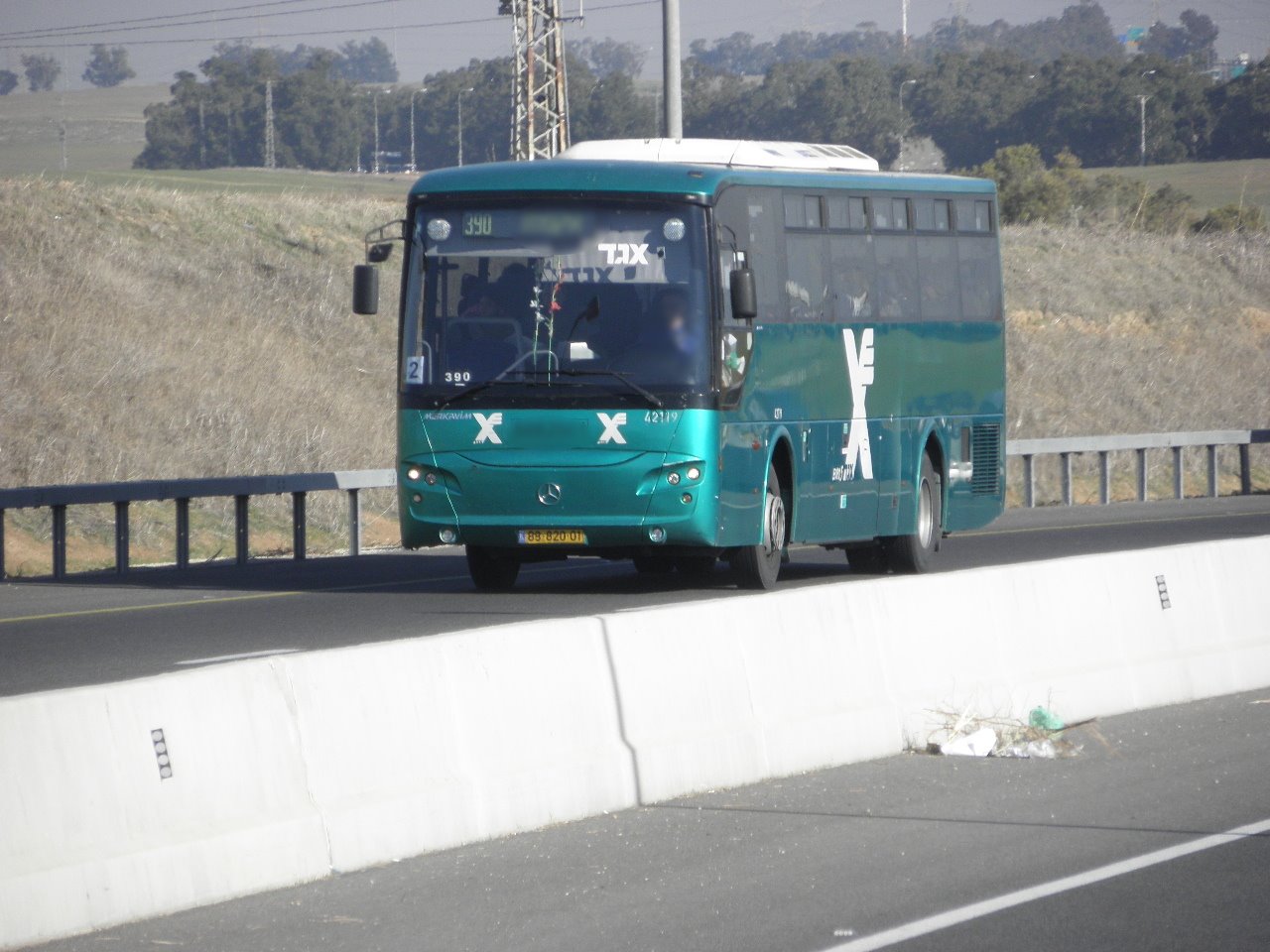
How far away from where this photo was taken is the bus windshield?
1723cm

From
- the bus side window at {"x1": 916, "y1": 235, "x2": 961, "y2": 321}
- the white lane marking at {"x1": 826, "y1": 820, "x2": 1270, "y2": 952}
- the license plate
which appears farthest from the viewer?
the bus side window at {"x1": 916, "y1": 235, "x2": 961, "y2": 321}

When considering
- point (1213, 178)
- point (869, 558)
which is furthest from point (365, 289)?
point (1213, 178)

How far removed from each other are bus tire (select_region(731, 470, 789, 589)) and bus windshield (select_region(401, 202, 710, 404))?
4.82 feet

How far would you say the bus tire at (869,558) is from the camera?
825 inches

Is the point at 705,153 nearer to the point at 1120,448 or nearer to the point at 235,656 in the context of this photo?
the point at 235,656

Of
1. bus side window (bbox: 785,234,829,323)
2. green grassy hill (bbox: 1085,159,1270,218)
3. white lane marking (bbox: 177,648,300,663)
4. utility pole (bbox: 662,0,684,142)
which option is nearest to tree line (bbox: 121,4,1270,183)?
green grassy hill (bbox: 1085,159,1270,218)

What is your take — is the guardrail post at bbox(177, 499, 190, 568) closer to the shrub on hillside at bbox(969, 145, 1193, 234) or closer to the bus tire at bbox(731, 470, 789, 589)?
the bus tire at bbox(731, 470, 789, 589)

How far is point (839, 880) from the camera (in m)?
8.24

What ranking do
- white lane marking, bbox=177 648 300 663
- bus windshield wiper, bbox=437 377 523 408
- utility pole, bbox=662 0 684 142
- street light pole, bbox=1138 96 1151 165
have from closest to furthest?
white lane marking, bbox=177 648 300 663
bus windshield wiper, bbox=437 377 523 408
utility pole, bbox=662 0 684 142
street light pole, bbox=1138 96 1151 165

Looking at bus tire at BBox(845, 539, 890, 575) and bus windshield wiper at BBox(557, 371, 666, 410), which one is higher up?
bus windshield wiper at BBox(557, 371, 666, 410)

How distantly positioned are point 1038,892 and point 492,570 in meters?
11.3

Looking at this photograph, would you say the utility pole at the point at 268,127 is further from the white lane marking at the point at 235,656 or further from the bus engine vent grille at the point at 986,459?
the white lane marking at the point at 235,656

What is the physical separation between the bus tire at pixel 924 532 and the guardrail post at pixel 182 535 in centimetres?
693

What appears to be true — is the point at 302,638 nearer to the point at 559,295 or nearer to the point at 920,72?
the point at 559,295
